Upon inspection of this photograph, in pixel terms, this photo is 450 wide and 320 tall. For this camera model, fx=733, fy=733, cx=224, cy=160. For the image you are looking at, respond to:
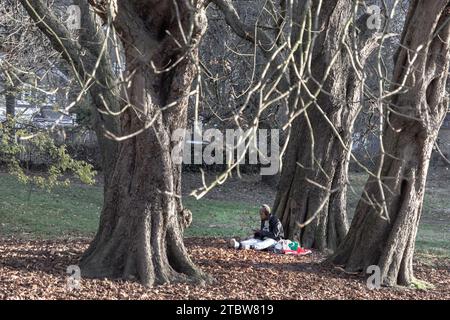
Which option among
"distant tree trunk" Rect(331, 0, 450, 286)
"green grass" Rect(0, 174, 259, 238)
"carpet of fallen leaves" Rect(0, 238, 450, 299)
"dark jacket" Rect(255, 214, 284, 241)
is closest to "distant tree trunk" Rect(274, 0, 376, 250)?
"dark jacket" Rect(255, 214, 284, 241)

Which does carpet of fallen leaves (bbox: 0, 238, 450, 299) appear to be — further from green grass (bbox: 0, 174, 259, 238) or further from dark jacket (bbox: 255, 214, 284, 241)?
green grass (bbox: 0, 174, 259, 238)

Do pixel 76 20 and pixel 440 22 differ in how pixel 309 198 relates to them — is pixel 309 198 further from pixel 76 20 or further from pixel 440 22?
pixel 76 20

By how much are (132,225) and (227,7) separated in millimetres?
5513

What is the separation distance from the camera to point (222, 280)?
9312 mm

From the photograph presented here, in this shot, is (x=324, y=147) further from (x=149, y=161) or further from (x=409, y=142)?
(x=149, y=161)

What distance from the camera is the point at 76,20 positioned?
12.5 meters

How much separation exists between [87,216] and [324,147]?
→ 9288 mm

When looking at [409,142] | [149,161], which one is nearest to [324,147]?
[409,142]

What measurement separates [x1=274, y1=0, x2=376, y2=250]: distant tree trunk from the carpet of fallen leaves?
0.90 meters

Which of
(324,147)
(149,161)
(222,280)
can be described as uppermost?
(324,147)

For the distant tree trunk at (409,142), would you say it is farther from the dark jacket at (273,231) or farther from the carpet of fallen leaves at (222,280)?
the dark jacket at (273,231)

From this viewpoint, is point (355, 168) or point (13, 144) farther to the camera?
point (355, 168)

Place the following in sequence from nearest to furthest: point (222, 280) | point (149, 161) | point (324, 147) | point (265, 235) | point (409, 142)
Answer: point (149, 161) < point (222, 280) < point (409, 142) < point (265, 235) < point (324, 147)
